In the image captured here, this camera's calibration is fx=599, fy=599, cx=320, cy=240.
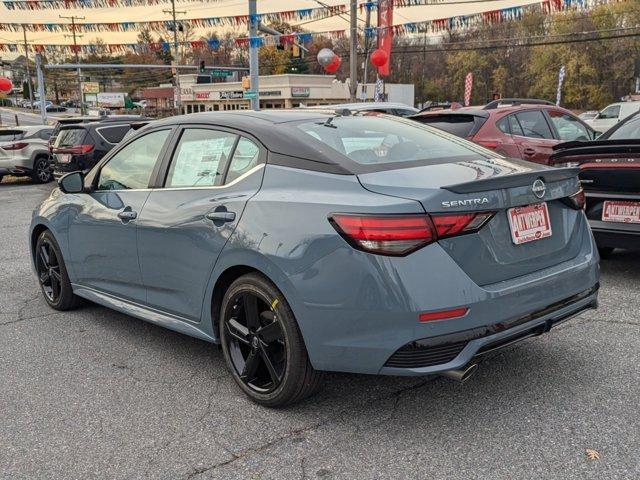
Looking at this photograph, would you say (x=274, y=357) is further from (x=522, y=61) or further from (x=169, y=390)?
(x=522, y=61)

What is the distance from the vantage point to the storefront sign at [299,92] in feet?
186

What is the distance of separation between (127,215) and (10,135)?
600 inches

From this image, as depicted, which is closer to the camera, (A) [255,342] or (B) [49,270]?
(A) [255,342]

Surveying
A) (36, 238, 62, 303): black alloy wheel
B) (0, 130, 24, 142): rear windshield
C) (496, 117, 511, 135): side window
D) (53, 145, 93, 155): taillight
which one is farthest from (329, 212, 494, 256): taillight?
(0, 130, 24, 142): rear windshield

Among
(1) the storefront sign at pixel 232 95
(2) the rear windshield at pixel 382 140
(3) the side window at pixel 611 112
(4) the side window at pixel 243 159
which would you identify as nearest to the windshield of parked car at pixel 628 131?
(2) the rear windshield at pixel 382 140

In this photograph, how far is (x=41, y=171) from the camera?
1742cm

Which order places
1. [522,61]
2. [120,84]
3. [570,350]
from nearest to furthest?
[570,350], [522,61], [120,84]

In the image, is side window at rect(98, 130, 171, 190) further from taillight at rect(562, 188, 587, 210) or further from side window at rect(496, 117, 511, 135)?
side window at rect(496, 117, 511, 135)

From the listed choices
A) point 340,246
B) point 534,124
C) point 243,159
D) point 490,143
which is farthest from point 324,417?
point 534,124

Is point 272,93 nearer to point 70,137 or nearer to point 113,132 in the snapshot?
point 113,132

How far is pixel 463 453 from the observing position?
106 inches

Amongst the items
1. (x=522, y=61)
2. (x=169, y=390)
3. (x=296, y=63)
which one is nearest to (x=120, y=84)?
(x=296, y=63)

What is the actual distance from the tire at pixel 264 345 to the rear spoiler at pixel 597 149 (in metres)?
3.56

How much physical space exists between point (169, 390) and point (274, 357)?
758 millimetres
